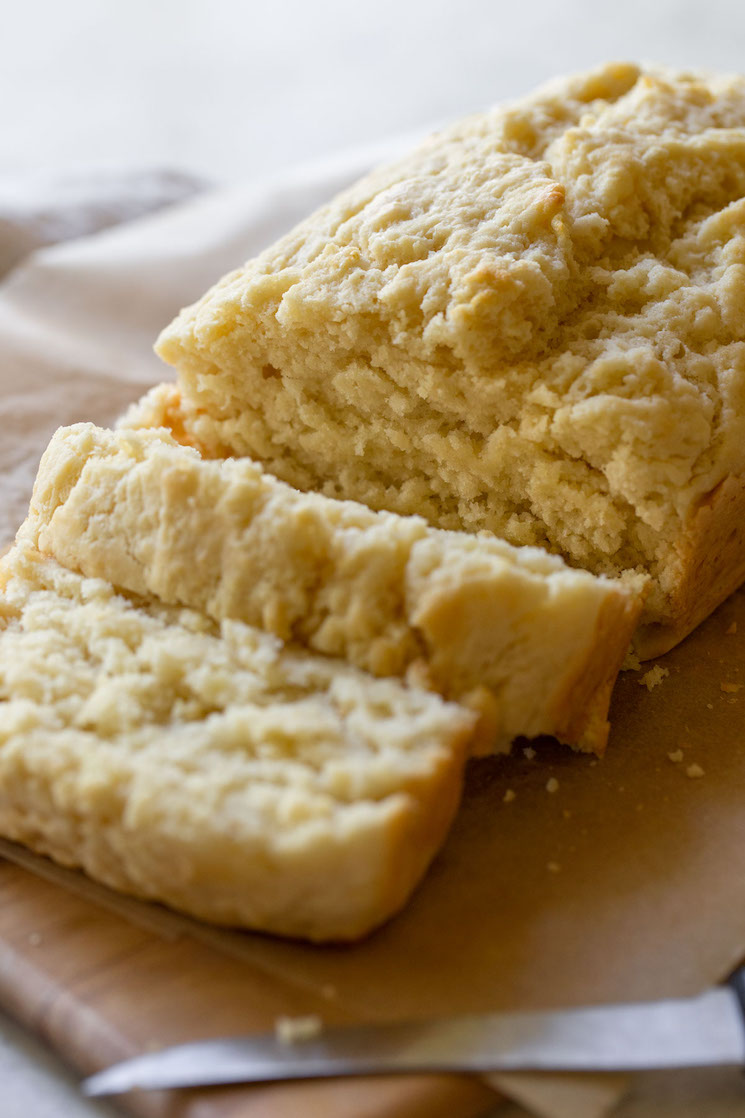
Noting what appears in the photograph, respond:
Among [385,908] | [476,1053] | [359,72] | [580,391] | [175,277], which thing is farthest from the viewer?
[359,72]

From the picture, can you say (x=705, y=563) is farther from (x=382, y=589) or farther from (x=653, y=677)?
(x=382, y=589)

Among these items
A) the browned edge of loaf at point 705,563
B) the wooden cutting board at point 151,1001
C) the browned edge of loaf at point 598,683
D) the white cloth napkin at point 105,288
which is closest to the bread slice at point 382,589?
the browned edge of loaf at point 598,683

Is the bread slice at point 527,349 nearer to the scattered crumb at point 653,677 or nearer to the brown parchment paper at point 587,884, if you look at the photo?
the scattered crumb at point 653,677

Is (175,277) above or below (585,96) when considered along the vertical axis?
below

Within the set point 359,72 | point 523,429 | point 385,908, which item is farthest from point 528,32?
point 385,908

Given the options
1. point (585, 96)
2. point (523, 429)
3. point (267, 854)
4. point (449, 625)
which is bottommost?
point (267, 854)

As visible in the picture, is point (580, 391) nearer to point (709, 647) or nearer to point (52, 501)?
point (709, 647)
